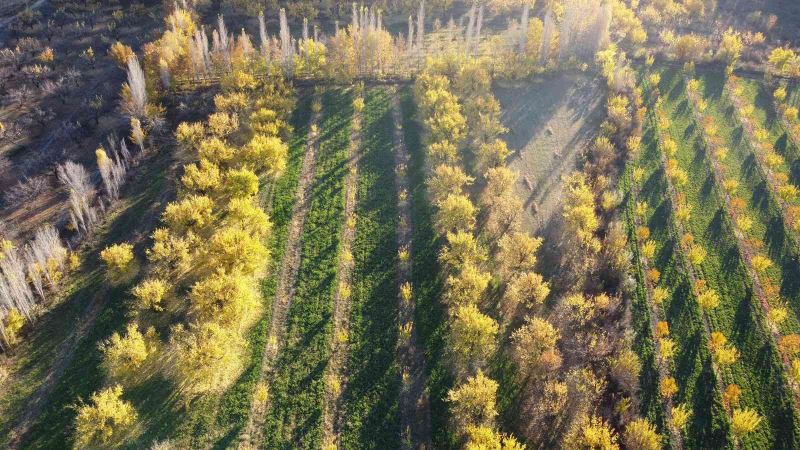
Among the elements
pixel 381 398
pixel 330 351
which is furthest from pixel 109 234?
pixel 381 398

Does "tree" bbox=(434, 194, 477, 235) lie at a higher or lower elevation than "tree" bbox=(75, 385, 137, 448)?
higher

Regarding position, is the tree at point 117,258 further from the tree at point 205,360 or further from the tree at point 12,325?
the tree at point 205,360

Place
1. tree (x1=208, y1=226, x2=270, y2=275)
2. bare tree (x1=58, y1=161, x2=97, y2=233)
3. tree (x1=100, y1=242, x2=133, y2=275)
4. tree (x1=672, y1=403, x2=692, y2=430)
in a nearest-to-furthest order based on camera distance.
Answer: tree (x1=672, y1=403, x2=692, y2=430) < tree (x1=208, y1=226, x2=270, y2=275) < tree (x1=100, y1=242, x2=133, y2=275) < bare tree (x1=58, y1=161, x2=97, y2=233)

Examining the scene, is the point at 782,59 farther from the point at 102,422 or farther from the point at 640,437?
the point at 102,422

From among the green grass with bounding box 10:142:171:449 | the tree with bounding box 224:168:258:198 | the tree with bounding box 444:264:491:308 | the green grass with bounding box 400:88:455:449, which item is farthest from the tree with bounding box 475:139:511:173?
the green grass with bounding box 10:142:171:449

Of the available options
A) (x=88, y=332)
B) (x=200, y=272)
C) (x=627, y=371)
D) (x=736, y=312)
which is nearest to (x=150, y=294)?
(x=200, y=272)

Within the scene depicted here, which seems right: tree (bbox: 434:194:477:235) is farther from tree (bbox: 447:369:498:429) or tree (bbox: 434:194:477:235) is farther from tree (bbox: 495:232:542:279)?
tree (bbox: 447:369:498:429)
